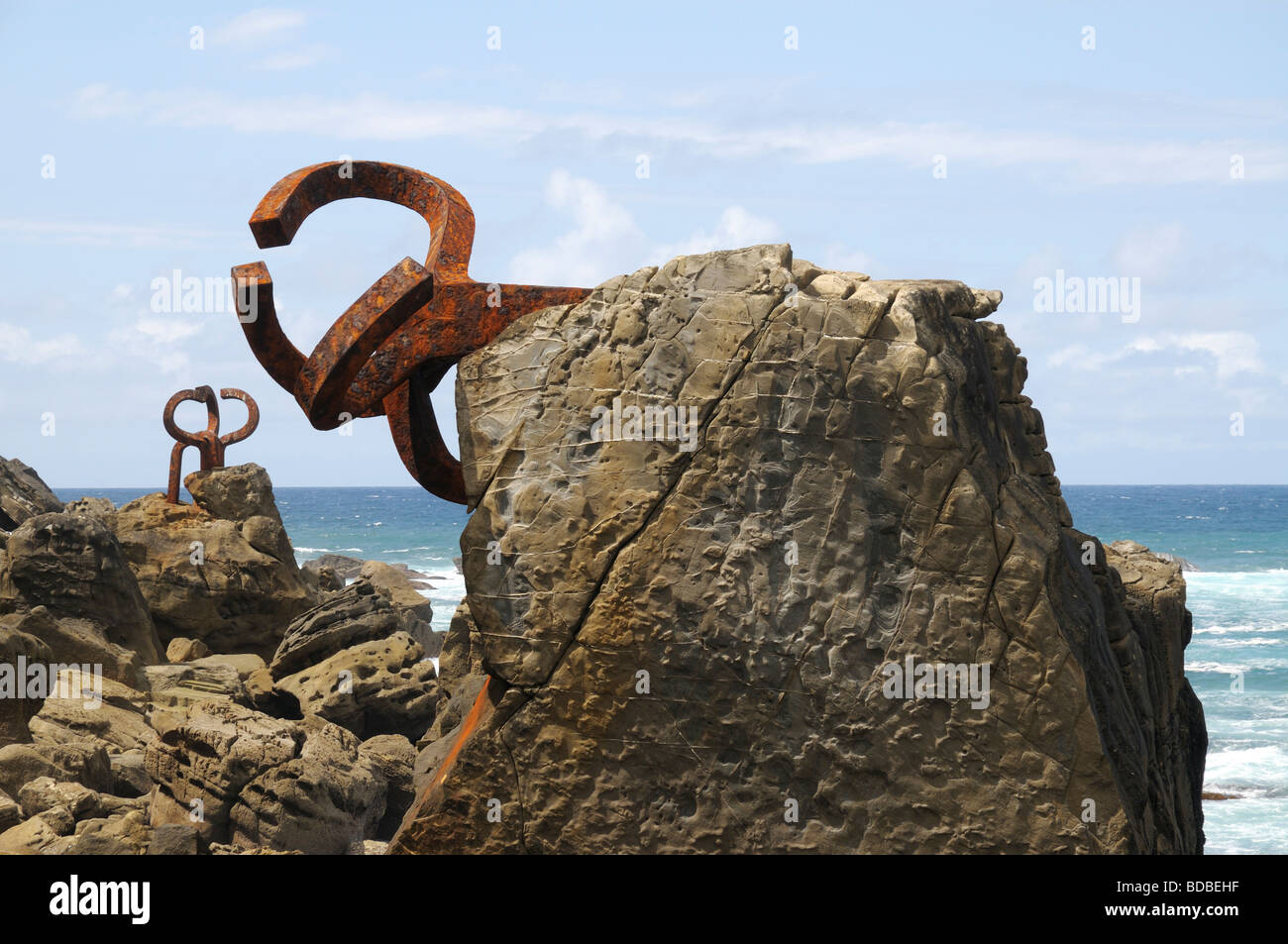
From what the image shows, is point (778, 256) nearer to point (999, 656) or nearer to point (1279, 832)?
point (999, 656)

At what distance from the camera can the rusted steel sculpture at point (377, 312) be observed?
166 inches

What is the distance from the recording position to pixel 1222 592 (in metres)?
33.3

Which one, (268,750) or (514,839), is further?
(268,750)

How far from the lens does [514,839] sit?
13.4ft

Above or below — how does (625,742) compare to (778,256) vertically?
below

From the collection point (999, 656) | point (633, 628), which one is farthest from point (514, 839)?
point (999, 656)

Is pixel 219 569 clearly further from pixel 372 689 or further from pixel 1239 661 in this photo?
pixel 1239 661

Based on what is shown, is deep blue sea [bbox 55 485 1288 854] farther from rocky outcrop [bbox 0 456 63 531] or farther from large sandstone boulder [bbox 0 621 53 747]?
large sandstone boulder [bbox 0 621 53 747]

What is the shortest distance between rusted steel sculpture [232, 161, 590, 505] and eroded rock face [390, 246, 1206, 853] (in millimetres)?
317

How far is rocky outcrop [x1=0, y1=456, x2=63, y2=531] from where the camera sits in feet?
49.2

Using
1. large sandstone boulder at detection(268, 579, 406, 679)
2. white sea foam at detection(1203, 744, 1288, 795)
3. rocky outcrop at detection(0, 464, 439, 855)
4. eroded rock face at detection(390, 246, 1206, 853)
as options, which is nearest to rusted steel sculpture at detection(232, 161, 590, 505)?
eroded rock face at detection(390, 246, 1206, 853)

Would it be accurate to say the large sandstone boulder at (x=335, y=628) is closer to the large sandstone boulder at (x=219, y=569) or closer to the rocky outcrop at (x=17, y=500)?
the large sandstone boulder at (x=219, y=569)

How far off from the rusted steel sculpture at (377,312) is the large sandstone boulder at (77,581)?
5481 millimetres
